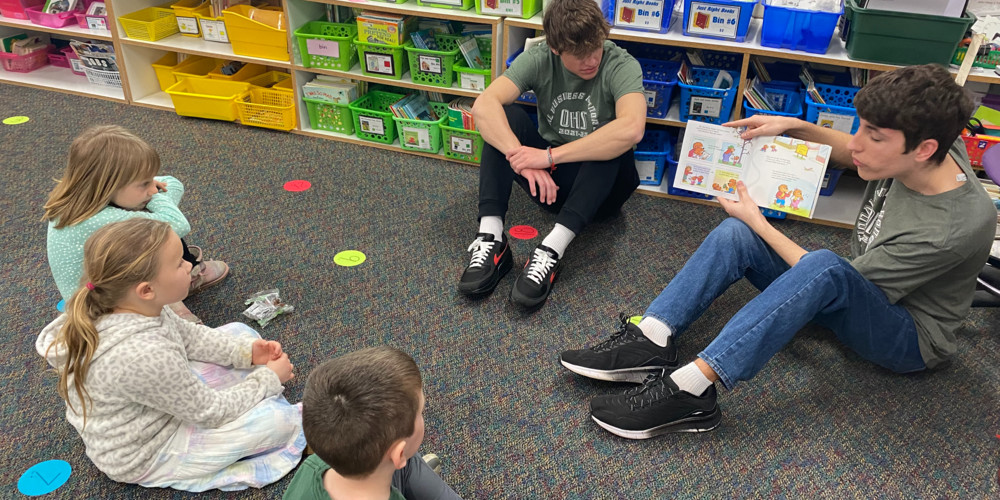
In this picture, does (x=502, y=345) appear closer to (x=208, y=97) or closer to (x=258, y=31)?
(x=258, y=31)

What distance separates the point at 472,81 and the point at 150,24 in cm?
184

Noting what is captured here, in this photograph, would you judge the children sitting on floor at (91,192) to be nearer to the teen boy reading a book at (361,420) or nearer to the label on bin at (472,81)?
the teen boy reading a book at (361,420)

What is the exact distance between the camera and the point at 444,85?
3.26 m

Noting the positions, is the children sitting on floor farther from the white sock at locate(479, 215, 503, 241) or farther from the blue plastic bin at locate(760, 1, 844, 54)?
the blue plastic bin at locate(760, 1, 844, 54)

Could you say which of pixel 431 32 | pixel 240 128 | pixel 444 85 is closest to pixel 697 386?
pixel 444 85

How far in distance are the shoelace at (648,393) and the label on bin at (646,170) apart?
140cm

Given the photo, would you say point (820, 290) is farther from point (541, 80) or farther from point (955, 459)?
point (541, 80)

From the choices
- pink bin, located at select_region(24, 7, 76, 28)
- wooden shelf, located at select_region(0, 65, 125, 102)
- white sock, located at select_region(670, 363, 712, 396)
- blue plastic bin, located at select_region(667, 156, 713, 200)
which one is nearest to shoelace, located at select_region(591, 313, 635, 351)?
white sock, located at select_region(670, 363, 712, 396)

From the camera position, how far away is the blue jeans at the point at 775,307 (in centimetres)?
167

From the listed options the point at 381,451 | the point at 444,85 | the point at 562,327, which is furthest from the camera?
the point at 444,85

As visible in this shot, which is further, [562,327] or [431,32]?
[431,32]

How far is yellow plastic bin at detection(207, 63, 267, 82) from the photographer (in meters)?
3.69

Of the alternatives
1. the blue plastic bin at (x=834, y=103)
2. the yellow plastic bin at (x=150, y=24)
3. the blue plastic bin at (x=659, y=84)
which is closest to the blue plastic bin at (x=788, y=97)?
the blue plastic bin at (x=834, y=103)

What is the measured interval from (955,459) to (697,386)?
70cm
